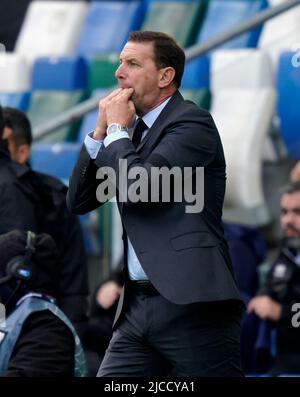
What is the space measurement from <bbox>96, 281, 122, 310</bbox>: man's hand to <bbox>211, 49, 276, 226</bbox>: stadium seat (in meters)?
0.87

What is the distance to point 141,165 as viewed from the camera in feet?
12.3

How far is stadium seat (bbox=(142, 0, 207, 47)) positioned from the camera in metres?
A: 7.78

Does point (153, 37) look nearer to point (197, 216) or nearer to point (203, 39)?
point (197, 216)

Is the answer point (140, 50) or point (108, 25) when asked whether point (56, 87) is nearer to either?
point (108, 25)

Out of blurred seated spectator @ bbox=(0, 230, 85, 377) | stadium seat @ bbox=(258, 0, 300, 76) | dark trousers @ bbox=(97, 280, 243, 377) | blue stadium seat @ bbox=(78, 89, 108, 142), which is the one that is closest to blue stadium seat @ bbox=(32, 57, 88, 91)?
blue stadium seat @ bbox=(78, 89, 108, 142)

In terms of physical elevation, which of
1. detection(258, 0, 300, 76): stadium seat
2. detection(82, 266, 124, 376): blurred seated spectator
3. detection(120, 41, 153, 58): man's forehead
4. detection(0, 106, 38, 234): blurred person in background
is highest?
detection(258, 0, 300, 76): stadium seat

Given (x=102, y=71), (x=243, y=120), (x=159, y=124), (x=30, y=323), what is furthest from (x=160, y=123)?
(x=102, y=71)

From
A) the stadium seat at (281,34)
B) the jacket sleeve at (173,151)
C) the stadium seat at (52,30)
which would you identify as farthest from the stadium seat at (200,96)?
the jacket sleeve at (173,151)

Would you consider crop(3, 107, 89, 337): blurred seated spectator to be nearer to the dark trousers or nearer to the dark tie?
the dark tie
